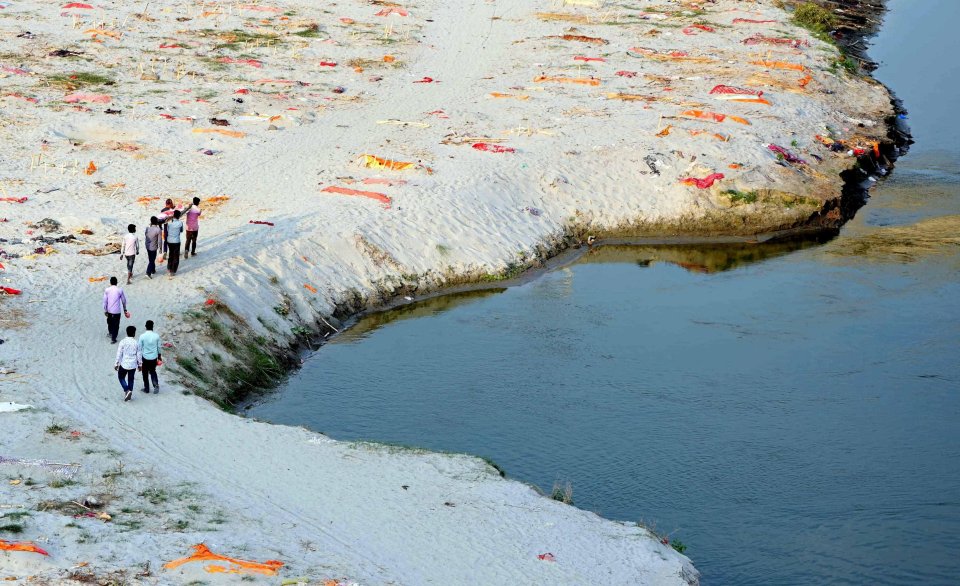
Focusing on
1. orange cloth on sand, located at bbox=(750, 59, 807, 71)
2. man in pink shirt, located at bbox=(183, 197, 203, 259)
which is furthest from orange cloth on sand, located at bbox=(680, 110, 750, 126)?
man in pink shirt, located at bbox=(183, 197, 203, 259)

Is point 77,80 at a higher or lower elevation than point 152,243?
higher

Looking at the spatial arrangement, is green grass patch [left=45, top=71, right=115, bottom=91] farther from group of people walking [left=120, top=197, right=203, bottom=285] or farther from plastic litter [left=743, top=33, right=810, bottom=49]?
plastic litter [left=743, top=33, right=810, bottom=49]

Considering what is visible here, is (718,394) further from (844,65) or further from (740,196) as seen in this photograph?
(844,65)

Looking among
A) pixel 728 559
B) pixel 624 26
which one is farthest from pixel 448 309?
pixel 624 26

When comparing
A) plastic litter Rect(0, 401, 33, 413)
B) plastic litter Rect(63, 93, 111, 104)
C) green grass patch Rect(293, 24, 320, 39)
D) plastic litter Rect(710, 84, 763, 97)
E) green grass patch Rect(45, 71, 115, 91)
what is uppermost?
green grass patch Rect(293, 24, 320, 39)

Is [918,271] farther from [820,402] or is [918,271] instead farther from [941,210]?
[820,402]

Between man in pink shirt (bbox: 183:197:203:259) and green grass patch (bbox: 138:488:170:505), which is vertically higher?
man in pink shirt (bbox: 183:197:203:259)

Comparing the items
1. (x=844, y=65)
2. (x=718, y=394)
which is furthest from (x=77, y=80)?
(x=844, y=65)
